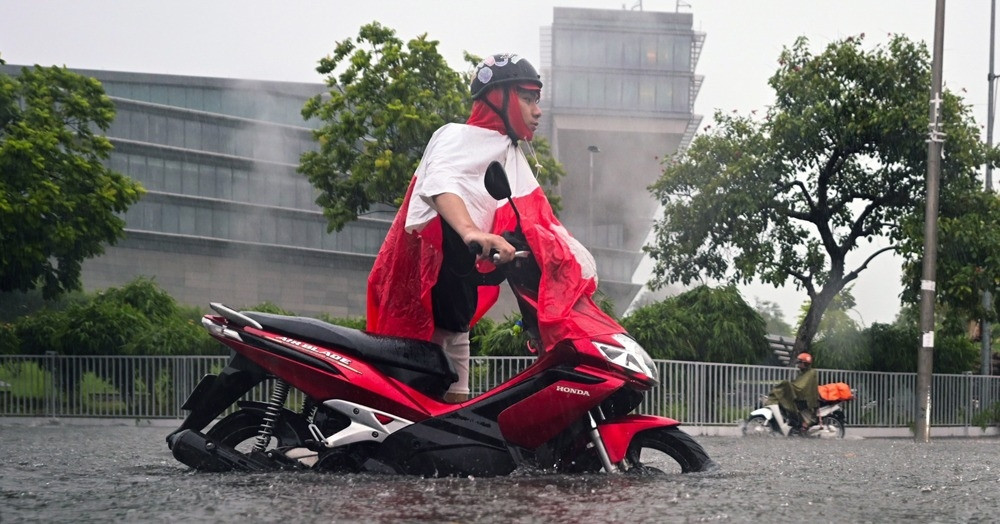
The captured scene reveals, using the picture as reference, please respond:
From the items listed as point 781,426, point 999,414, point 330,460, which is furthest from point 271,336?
point 999,414

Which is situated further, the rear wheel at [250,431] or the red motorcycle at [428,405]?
the rear wheel at [250,431]

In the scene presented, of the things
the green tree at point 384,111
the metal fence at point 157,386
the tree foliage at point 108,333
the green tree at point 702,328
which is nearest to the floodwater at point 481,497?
the metal fence at point 157,386

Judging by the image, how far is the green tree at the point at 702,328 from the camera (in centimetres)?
2281

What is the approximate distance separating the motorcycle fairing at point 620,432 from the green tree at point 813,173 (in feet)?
64.6

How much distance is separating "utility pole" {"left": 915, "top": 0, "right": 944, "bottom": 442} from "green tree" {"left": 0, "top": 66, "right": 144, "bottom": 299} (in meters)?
18.6

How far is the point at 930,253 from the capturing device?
70.1 feet

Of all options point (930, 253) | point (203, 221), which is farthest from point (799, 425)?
point (203, 221)

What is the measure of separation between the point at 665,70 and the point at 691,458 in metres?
67.9

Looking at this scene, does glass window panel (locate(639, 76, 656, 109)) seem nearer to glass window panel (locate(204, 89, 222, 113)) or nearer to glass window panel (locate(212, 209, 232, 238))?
glass window panel (locate(204, 89, 222, 113))

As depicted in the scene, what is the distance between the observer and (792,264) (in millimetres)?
26531

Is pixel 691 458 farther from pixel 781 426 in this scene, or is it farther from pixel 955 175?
pixel 955 175

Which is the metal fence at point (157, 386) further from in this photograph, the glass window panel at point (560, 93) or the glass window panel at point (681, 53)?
the glass window panel at point (681, 53)

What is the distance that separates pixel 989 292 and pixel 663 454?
21.5 meters

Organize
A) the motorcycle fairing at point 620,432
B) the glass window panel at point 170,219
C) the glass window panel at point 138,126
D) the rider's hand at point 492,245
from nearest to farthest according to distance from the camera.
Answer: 1. the rider's hand at point 492,245
2. the motorcycle fairing at point 620,432
3. the glass window panel at point 170,219
4. the glass window panel at point 138,126
